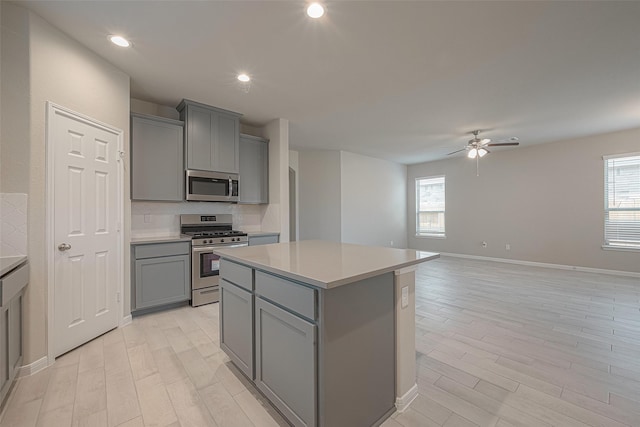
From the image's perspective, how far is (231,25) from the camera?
2121 mm

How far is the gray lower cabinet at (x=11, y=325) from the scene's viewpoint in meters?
1.59

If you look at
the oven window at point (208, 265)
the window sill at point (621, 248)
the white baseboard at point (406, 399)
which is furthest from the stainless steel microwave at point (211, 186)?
the window sill at point (621, 248)

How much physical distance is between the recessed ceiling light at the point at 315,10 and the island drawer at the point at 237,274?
1935 mm

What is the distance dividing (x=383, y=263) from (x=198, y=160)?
3135mm

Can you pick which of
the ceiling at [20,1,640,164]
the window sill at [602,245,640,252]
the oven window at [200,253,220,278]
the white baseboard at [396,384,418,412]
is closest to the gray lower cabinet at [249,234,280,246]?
the oven window at [200,253,220,278]

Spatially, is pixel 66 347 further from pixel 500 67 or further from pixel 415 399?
pixel 500 67

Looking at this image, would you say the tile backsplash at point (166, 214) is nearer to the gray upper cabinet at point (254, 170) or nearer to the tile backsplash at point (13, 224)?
the gray upper cabinet at point (254, 170)

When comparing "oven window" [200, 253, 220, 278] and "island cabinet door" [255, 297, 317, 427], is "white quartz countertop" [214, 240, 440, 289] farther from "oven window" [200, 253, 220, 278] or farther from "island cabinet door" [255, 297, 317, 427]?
"oven window" [200, 253, 220, 278]

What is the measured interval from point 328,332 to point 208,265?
2.75 m

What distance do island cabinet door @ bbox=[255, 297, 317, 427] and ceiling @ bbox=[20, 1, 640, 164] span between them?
217 cm

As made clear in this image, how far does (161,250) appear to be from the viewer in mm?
3184

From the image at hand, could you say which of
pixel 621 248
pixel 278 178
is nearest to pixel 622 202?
pixel 621 248

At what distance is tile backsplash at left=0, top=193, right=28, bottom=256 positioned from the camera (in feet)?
6.40

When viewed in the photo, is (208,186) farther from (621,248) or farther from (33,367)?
→ (621,248)
